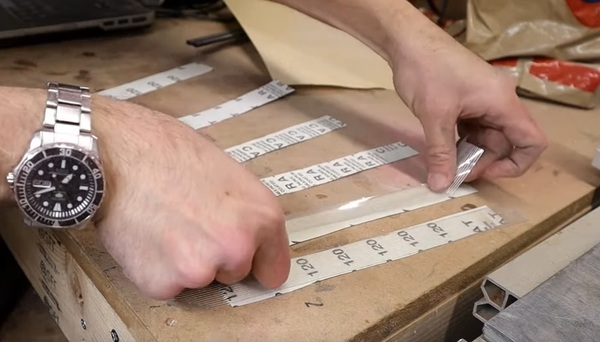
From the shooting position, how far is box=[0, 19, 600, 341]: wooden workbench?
1.74ft

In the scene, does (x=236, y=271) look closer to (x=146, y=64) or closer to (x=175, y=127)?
(x=175, y=127)

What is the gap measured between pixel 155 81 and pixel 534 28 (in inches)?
20.5

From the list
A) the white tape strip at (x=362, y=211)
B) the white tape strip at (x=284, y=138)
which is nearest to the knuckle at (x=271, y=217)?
the white tape strip at (x=362, y=211)

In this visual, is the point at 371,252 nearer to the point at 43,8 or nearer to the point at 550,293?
the point at 550,293

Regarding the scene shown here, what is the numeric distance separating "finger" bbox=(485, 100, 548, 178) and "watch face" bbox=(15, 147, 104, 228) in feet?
1.40

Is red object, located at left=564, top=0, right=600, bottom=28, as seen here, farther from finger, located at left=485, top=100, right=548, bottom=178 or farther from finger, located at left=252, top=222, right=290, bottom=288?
finger, located at left=252, top=222, right=290, bottom=288

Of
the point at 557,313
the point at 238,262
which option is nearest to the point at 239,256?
the point at 238,262

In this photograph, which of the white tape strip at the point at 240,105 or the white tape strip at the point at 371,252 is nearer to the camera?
the white tape strip at the point at 371,252

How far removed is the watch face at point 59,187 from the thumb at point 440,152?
1.17ft

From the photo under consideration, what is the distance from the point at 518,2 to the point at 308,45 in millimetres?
301

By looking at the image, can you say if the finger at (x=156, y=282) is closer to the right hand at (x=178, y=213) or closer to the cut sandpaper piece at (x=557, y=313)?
the right hand at (x=178, y=213)

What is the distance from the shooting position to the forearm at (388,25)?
71 cm

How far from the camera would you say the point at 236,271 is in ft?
1.66

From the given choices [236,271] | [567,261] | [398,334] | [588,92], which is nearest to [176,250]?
[236,271]
